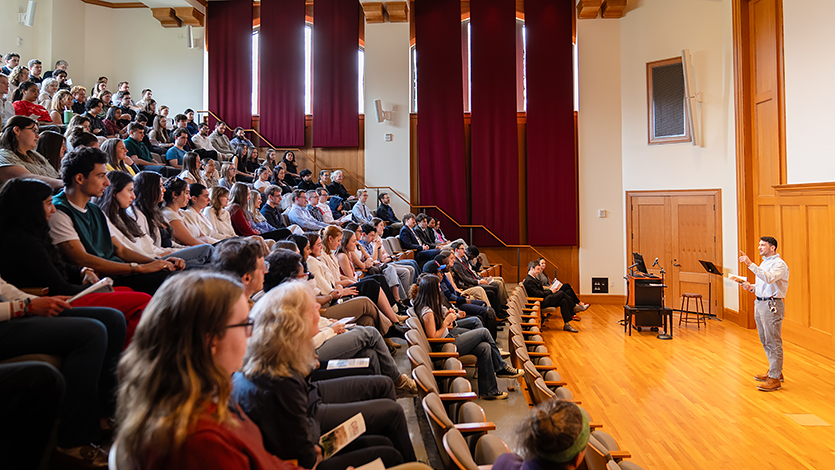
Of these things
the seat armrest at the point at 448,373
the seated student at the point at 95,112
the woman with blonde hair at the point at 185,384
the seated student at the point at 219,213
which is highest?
the seated student at the point at 95,112

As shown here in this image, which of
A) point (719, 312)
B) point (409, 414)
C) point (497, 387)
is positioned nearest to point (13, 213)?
point (409, 414)

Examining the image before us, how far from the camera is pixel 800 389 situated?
4.53m

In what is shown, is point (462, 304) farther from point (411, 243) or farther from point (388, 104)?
point (388, 104)

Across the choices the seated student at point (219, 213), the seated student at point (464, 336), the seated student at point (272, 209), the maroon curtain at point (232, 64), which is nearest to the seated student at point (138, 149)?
the seated student at point (272, 209)

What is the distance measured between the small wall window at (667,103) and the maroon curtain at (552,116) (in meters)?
1.34

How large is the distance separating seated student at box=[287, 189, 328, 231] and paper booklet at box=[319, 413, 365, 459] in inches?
179

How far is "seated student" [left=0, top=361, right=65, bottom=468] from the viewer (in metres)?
1.28

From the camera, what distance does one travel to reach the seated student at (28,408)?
1279 millimetres

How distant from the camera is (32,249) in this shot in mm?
1808

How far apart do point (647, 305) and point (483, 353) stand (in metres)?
4.16

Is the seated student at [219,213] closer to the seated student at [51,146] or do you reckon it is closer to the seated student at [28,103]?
the seated student at [51,146]

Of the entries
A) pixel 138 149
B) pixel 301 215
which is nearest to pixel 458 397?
pixel 301 215

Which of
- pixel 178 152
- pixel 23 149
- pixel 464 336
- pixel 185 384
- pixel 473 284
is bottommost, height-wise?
pixel 464 336

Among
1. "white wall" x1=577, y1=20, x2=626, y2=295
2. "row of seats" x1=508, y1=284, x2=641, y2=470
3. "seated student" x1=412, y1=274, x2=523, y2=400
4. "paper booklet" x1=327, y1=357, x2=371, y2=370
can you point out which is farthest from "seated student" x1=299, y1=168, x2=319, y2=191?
"paper booklet" x1=327, y1=357, x2=371, y2=370
